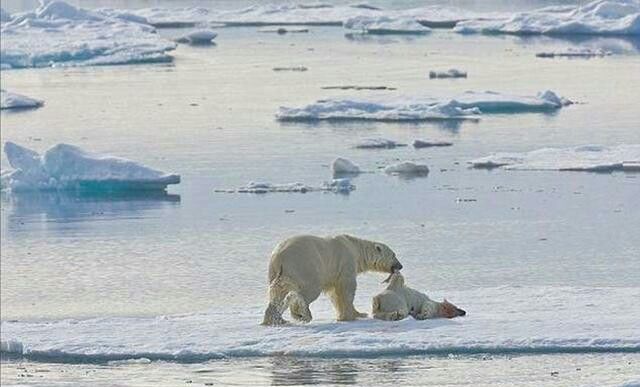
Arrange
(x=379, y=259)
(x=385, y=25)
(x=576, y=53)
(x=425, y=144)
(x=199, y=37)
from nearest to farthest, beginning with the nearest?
(x=379, y=259) < (x=425, y=144) < (x=576, y=53) < (x=199, y=37) < (x=385, y=25)

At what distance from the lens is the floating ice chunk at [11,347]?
10.4 metres

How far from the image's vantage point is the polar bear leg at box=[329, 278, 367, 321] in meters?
10.6

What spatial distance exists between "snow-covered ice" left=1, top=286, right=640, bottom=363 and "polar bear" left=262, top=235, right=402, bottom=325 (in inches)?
5.3

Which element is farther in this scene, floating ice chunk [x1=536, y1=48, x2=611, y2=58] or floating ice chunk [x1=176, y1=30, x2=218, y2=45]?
floating ice chunk [x1=176, y1=30, x2=218, y2=45]

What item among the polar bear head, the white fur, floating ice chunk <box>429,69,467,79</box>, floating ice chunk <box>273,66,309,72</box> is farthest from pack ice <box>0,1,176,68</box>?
the white fur

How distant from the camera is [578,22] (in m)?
41.2

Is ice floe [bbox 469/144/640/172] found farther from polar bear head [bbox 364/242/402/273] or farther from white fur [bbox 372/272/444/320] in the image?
white fur [bbox 372/272/444/320]

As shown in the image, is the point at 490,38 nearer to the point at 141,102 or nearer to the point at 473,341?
the point at 141,102

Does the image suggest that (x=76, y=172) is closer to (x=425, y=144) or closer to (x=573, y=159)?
(x=425, y=144)

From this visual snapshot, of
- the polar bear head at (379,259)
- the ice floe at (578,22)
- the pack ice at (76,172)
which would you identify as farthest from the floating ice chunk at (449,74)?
the polar bear head at (379,259)

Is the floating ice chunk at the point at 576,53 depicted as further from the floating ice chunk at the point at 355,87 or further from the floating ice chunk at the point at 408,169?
the floating ice chunk at the point at 408,169

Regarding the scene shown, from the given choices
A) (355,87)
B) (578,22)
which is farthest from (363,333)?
(578,22)

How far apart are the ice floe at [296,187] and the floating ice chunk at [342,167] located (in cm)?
79

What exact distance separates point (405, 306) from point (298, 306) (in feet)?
2.35
